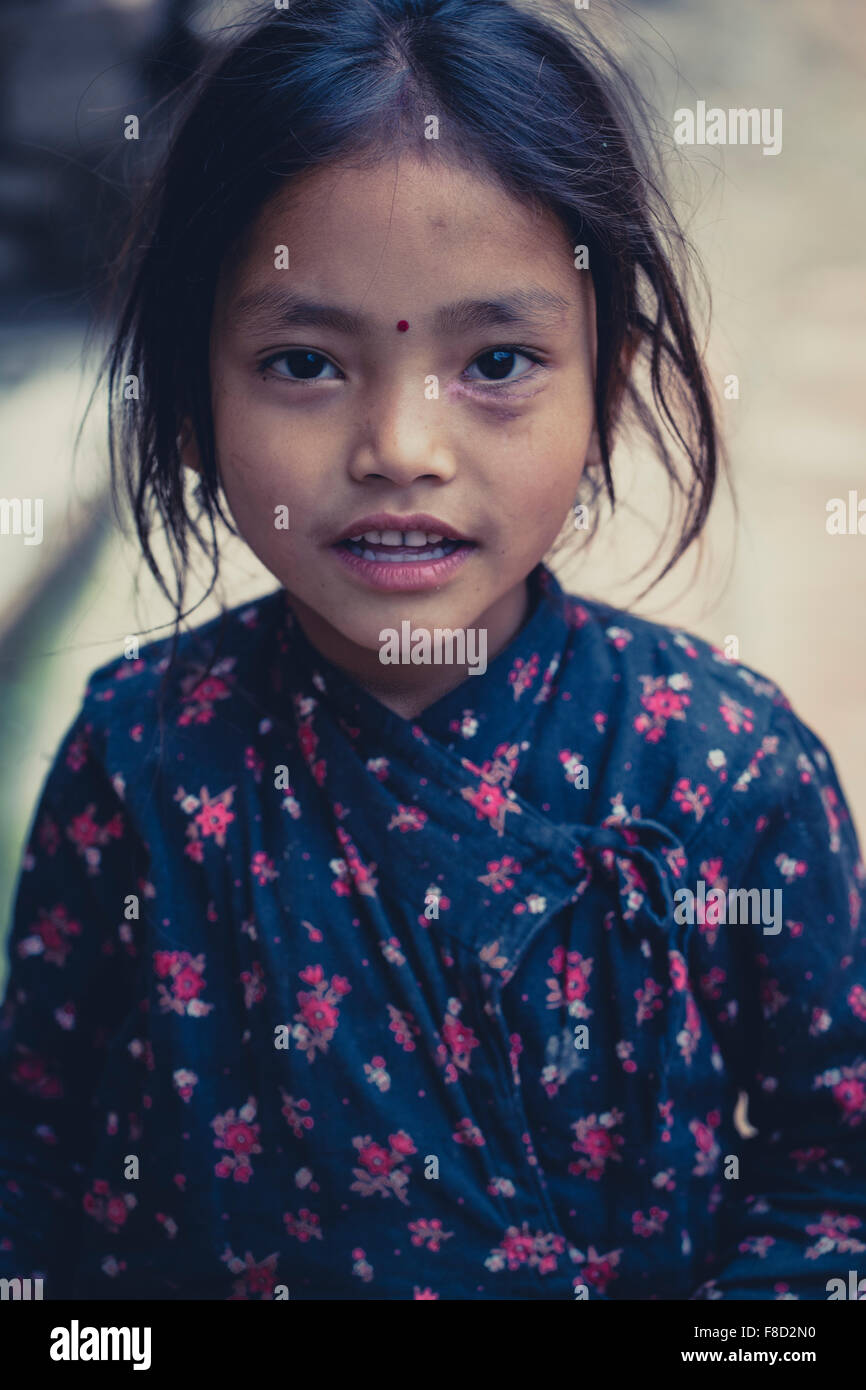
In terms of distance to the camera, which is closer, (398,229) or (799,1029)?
(398,229)

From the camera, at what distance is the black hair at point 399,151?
775mm

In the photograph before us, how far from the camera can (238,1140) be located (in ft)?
3.04

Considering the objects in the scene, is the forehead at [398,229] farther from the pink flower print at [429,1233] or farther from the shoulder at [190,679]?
the pink flower print at [429,1233]

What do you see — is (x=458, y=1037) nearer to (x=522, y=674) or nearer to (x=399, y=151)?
(x=522, y=674)

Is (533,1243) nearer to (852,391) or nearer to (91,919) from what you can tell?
(91,919)

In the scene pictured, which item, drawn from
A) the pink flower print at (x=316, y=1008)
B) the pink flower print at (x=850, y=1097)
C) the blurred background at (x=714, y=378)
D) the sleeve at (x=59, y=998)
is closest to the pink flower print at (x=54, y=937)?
the sleeve at (x=59, y=998)

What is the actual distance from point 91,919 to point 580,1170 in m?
0.41

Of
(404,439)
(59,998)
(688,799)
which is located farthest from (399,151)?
(59,998)

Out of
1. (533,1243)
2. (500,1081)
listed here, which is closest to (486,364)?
(500,1081)

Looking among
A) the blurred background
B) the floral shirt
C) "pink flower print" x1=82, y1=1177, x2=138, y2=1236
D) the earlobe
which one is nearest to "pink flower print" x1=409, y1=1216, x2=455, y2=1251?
the floral shirt

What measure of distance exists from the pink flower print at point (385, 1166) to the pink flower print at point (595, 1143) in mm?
114

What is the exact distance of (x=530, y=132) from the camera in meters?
0.79

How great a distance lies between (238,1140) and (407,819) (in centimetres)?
26

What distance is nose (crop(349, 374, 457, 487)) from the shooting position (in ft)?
2.51
